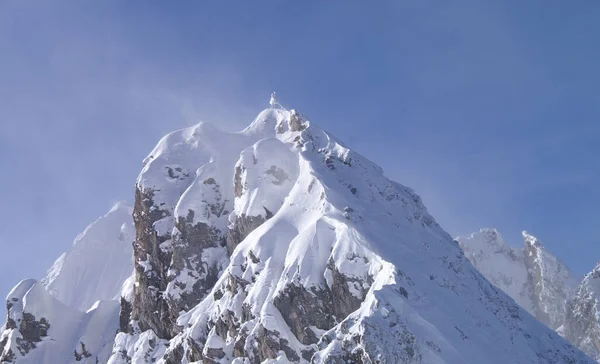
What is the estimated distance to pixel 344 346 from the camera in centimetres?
6956

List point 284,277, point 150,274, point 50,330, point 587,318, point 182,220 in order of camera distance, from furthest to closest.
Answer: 1. point 587,318
2. point 50,330
3. point 150,274
4. point 182,220
5. point 284,277

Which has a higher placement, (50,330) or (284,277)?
(284,277)

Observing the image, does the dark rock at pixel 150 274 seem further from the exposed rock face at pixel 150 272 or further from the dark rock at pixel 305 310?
the dark rock at pixel 305 310

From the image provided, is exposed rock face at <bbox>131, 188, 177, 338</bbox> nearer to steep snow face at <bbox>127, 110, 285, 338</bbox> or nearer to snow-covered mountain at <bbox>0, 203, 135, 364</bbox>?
steep snow face at <bbox>127, 110, 285, 338</bbox>

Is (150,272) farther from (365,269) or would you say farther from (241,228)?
(365,269)

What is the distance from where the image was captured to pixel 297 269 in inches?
3501

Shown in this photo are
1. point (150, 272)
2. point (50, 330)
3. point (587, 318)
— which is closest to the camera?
point (150, 272)

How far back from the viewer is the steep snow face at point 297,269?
7881cm

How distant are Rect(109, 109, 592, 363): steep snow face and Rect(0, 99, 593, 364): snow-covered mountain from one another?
22 cm

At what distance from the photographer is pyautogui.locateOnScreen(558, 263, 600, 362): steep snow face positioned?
187 metres

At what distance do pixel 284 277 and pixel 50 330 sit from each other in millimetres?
64206

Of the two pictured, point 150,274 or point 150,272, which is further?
point 150,272

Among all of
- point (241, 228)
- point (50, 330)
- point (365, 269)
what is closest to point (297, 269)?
point (365, 269)

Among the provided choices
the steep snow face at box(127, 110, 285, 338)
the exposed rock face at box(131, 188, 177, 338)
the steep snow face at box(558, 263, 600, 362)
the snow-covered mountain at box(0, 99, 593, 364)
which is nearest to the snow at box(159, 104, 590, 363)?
the snow-covered mountain at box(0, 99, 593, 364)
